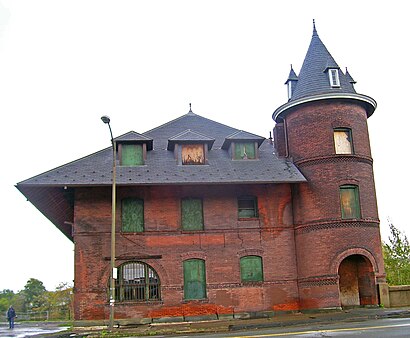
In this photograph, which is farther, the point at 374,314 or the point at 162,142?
the point at 162,142

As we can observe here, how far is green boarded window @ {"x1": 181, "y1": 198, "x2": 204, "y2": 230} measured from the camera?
1035 inches

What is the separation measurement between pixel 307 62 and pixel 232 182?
8980 mm

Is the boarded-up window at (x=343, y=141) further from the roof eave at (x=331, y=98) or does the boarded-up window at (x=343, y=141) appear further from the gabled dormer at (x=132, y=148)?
the gabled dormer at (x=132, y=148)

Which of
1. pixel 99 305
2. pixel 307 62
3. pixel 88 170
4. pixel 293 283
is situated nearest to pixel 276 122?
pixel 307 62

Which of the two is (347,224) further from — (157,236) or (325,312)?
(157,236)

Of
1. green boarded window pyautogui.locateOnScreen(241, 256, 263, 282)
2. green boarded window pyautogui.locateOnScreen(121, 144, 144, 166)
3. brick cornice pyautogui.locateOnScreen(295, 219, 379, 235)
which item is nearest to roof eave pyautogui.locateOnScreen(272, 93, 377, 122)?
brick cornice pyautogui.locateOnScreen(295, 219, 379, 235)

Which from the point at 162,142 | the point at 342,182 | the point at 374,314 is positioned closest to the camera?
the point at 374,314

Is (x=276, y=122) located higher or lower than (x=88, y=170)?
higher

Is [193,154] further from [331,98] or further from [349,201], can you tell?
[349,201]

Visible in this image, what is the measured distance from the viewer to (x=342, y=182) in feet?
85.8

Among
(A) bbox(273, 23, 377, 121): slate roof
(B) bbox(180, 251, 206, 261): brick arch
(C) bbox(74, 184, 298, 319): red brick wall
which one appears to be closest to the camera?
(C) bbox(74, 184, 298, 319): red brick wall

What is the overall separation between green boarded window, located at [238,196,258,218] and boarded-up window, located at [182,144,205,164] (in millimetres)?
2974

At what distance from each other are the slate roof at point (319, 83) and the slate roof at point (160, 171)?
3.37 metres

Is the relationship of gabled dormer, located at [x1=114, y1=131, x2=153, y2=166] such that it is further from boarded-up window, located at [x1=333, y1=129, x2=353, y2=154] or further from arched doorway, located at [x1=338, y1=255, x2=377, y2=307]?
arched doorway, located at [x1=338, y1=255, x2=377, y2=307]
